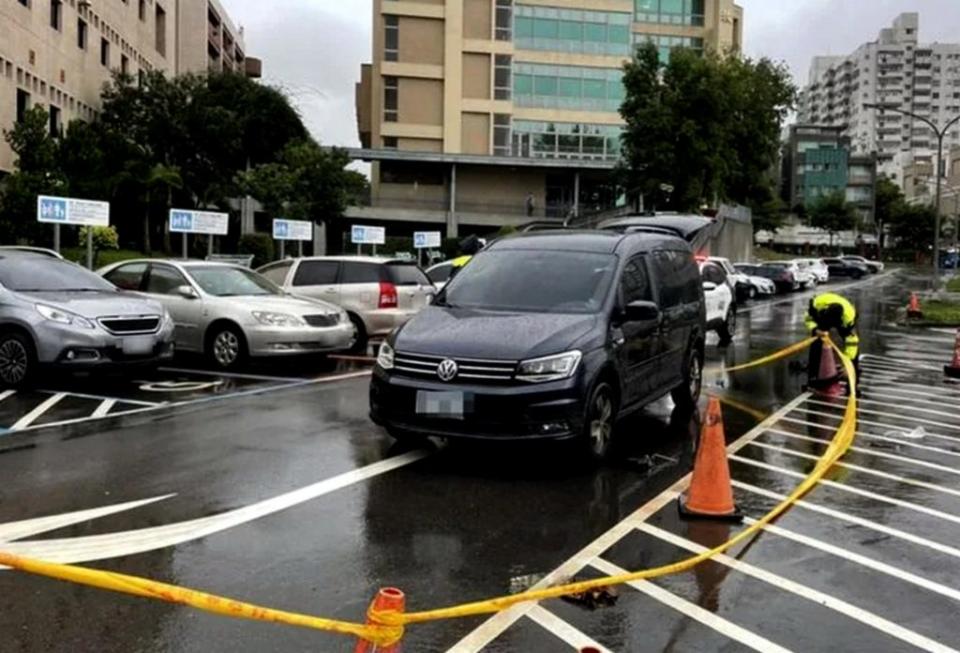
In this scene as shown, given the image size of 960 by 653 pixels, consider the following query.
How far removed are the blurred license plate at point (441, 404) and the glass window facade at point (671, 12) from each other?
67164 millimetres

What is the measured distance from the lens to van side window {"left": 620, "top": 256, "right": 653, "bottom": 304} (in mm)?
8336

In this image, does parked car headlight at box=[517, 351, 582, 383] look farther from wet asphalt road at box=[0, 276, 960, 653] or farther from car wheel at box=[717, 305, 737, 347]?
car wheel at box=[717, 305, 737, 347]

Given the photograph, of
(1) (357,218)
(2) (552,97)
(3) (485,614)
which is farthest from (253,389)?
(2) (552,97)

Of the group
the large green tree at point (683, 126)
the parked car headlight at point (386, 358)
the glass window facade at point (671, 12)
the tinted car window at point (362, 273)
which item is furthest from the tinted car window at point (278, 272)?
the glass window facade at point (671, 12)

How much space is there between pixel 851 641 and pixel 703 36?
71.0 meters

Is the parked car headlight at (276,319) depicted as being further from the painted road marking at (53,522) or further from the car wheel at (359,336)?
the painted road marking at (53,522)

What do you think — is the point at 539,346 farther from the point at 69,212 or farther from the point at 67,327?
the point at 69,212

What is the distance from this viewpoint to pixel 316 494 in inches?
262

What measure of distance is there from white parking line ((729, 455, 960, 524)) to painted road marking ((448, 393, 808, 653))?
12 cm

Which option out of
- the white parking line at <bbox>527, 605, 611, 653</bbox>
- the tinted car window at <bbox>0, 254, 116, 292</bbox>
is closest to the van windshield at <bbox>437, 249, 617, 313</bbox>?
the white parking line at <bbox>527, 605, 611, 653</bbox>

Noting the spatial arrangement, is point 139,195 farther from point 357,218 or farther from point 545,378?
point 545,378

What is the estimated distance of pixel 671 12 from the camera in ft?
230

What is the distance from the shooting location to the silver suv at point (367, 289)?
15539mm

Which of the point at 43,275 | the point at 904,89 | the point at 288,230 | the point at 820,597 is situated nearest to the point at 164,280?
the point at 43,275
